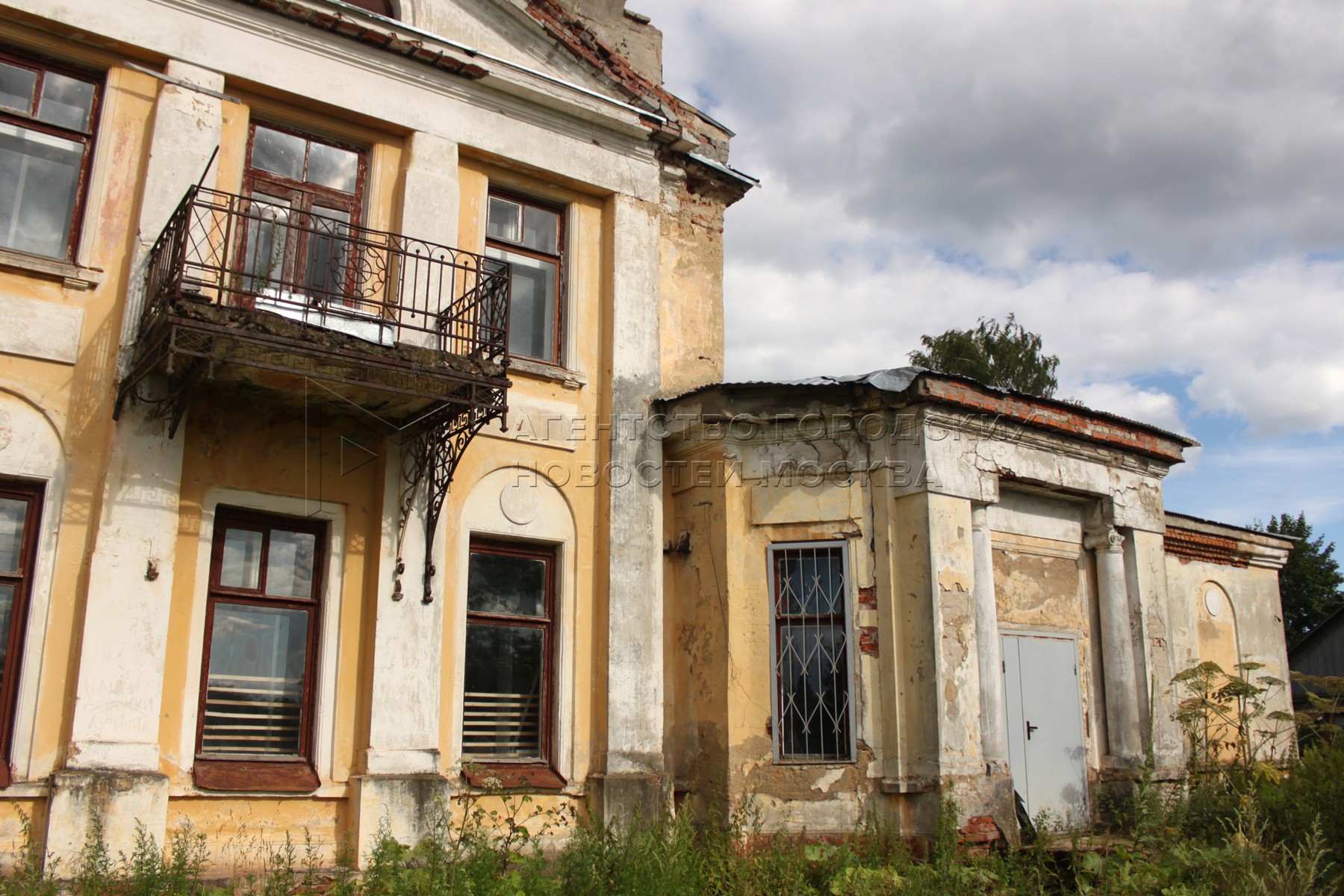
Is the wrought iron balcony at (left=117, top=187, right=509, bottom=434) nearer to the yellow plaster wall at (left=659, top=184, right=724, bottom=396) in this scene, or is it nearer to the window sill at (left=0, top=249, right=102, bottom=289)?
the window sill at (left=0, top=249, right=102, bottom=289)

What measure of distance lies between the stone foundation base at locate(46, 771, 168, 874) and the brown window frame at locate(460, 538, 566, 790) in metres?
2.08

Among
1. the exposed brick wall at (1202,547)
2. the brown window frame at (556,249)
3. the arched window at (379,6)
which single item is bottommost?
the exposed brick wall at (1202,547)

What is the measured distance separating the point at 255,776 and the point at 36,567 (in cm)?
192

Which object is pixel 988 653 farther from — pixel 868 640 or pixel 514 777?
pixel 514 777

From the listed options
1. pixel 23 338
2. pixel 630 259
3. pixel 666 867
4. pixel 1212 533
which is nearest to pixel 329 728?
pixel 666 867

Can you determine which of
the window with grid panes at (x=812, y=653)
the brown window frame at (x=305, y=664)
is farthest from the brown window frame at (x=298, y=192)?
the window with grid panes at (x=812, y=653)

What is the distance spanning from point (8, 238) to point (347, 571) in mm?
3129

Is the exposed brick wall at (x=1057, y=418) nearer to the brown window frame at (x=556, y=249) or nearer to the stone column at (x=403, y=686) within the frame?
the brown window frame at (x=556, y=249)

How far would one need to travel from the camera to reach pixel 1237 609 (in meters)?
12.7

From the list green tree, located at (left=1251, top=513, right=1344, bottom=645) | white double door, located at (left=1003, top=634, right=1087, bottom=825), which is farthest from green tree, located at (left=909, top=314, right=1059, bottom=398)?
white double door, located at (left=1003, top=634, right=1087, bottom=825)

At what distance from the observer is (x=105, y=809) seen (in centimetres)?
651

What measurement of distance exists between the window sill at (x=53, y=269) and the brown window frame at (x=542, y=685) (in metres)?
3.21

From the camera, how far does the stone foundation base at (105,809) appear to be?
6367mm

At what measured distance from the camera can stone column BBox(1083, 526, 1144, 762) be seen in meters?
9.66
